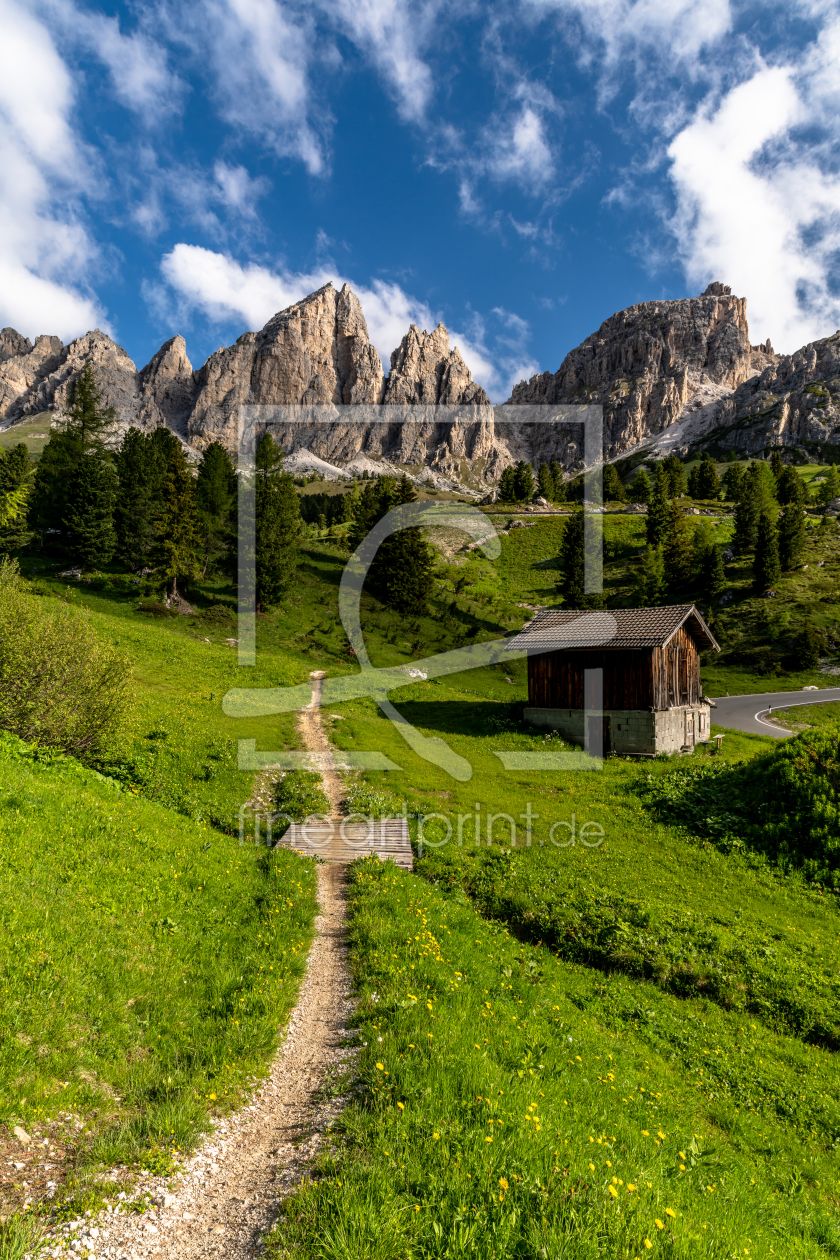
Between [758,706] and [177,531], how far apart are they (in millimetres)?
58386

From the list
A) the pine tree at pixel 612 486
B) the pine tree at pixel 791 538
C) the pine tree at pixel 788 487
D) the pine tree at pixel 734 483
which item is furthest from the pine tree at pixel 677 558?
the pine tree at pixel 612 486

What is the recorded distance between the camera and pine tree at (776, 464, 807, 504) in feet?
348

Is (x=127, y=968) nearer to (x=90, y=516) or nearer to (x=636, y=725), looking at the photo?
(x=636, y=725)

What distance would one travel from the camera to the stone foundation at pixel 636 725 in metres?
33.0

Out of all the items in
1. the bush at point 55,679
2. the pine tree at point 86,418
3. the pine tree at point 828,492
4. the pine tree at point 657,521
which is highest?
the pine tree at point 828,492

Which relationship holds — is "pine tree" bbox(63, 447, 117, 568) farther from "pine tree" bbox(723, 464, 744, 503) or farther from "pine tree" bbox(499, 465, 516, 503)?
"pine tree" bbox(723, 464, 744, 503)

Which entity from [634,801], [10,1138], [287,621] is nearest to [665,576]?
[287,621]

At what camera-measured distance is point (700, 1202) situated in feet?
17.9

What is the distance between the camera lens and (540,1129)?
5422 millimetres

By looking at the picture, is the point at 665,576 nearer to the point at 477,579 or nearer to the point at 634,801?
the point at 477,579

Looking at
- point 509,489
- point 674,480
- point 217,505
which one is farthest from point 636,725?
point 674,480

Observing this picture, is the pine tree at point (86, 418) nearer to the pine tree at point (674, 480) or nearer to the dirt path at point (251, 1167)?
the dirt path at point (251, 1167)

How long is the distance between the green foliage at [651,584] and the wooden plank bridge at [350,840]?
230 feet

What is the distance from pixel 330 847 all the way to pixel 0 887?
952cm
